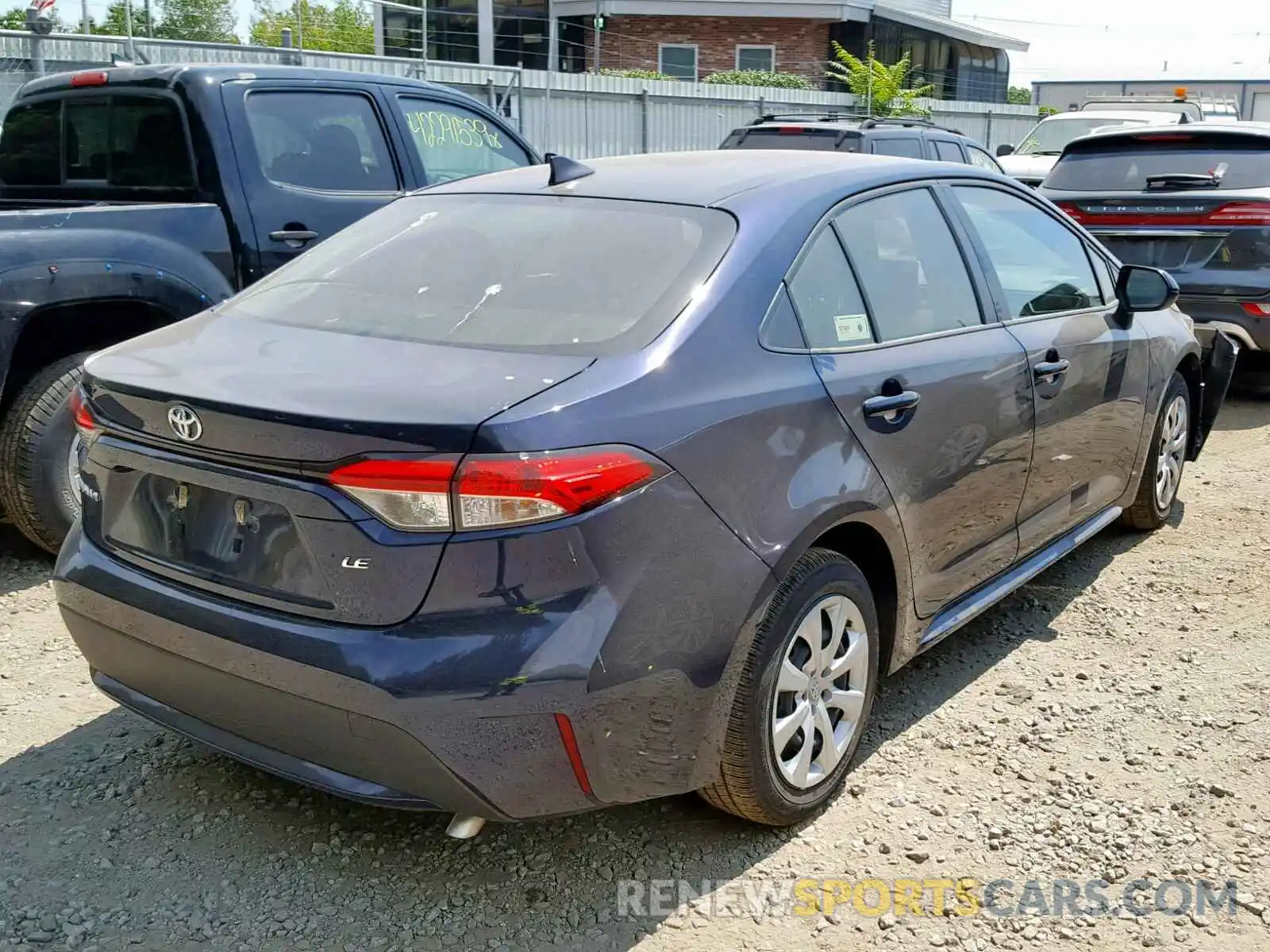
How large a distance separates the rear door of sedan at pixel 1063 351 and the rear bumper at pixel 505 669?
1684 mm

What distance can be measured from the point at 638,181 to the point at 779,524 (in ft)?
3.88

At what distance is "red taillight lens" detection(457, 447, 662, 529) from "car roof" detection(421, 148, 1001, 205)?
106 centimetres

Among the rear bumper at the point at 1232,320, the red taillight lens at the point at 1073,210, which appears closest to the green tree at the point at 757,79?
the red taillight lens at the point at 1073,210

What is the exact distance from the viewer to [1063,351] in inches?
162

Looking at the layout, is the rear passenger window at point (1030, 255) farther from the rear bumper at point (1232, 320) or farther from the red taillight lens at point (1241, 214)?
the red taillight lens at point (1241, 214)

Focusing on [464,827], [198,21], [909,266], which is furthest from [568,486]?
[198,21]

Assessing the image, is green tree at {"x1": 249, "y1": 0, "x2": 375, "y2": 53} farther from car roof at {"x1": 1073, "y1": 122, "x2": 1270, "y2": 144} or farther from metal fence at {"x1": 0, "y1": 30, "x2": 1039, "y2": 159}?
car roof at {"x1": 1073, "y1": 122, "x2": 1270, "y2": 144}

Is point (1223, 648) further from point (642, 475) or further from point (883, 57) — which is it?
point (883, 57)

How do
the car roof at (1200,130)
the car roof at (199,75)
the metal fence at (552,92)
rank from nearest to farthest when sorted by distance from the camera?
the car roof at (199,75), the car roof at (1200,130), the metal fence at (552,92)

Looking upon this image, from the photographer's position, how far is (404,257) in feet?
11.1

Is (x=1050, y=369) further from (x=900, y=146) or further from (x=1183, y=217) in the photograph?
(x=900, y=146)

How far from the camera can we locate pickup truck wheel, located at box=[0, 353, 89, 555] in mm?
4629

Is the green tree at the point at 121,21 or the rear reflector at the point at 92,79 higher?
the green tree at the point at 121,21

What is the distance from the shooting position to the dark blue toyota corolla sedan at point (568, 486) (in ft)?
8.00
